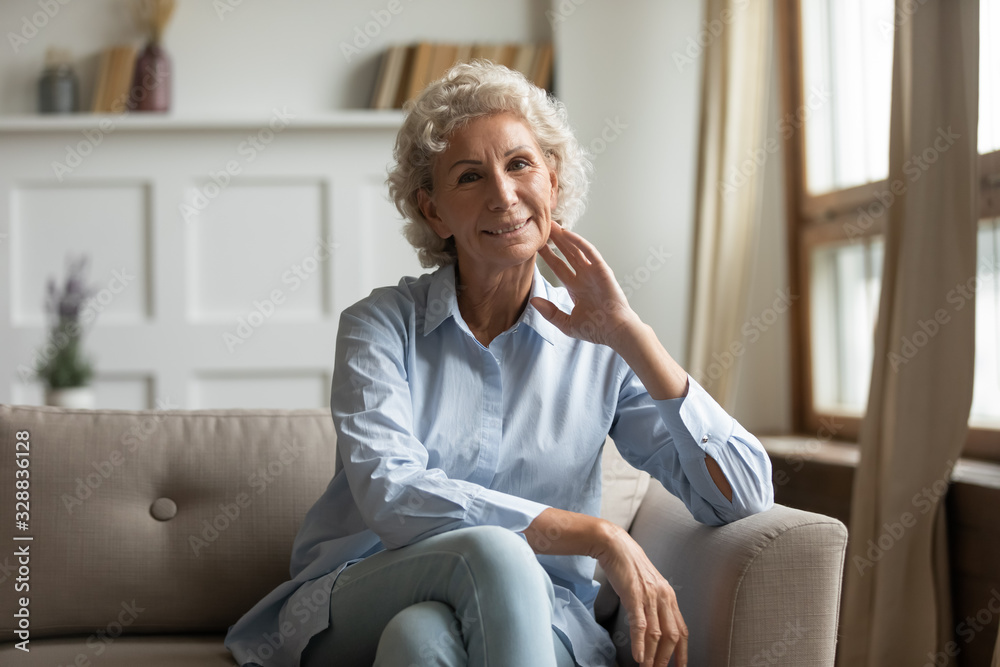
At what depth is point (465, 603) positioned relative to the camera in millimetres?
1044

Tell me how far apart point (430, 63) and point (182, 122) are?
873 mm

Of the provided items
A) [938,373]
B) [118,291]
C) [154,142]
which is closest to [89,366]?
[118,291]

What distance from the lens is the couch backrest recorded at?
4.77 ft

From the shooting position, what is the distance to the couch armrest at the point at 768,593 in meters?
1.16

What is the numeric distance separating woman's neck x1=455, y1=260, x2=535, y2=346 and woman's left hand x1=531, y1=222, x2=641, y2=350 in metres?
0.08

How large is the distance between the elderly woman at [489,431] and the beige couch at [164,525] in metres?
0.13

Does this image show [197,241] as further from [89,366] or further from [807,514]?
[807,514]

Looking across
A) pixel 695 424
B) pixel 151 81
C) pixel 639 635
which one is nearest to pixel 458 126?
pixel 695 424

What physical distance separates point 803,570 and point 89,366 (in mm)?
2228
